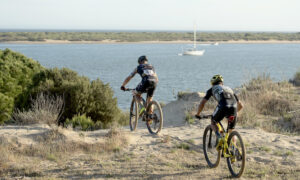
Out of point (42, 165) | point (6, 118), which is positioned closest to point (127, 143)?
point (42, 165)

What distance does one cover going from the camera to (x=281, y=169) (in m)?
7.30

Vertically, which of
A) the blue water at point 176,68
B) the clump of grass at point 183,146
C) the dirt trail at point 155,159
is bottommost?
the blue water at point 176,68

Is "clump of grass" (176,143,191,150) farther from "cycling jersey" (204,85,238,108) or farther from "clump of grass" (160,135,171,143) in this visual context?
"cycling jersey" (204,85,238,108)

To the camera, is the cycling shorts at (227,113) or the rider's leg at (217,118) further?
the rider's leg at (217,118)

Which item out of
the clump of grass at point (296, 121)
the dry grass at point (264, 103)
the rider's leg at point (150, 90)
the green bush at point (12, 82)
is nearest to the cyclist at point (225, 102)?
the rider's leg at point (150, 90)

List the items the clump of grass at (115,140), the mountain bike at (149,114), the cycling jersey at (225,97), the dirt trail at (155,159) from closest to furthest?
the cycling jersey at (225,97) < the dirt trail at (155,159) < the clump of grass at (115,140) < the mountain bike at (149,114)

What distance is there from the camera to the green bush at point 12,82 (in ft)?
41.2

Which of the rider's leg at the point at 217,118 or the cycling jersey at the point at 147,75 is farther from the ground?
the cycling jersey at the point at 147,75

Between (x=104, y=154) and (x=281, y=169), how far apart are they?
3.46m

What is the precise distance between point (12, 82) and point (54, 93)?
56.1 inches

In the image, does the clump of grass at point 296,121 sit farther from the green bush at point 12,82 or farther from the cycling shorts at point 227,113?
the green bush at point 12,82

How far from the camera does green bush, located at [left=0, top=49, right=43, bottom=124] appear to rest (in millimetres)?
12566

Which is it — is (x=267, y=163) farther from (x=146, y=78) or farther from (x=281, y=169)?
(x=146, y=78)

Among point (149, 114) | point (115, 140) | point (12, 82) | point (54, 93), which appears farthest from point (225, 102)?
point (12, 82)
